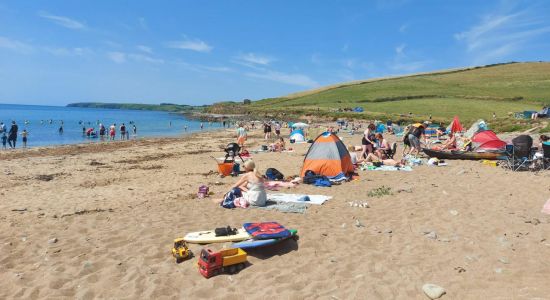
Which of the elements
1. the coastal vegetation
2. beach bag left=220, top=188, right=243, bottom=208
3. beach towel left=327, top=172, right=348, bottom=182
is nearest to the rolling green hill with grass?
the coastal vegetation

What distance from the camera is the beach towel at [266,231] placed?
20.6 ft

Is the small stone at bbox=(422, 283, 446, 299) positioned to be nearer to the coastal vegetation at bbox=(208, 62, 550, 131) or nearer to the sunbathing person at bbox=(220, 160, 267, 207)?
the sunbathing person at bbox=(220, 160, 267, 207)

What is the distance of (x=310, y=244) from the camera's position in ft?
21.3

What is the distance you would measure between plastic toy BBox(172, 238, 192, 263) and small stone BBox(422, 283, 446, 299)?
3.36 m

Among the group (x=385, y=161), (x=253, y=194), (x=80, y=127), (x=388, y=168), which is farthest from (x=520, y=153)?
(x=80, y=127)

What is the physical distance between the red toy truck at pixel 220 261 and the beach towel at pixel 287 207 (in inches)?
113

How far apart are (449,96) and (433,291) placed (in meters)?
77.5

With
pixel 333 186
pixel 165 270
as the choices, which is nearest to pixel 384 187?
pixel 333 186

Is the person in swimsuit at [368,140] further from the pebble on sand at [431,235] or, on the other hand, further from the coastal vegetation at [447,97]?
the coastal vegetation at [447,97]

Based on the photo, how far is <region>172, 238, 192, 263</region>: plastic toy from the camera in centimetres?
584

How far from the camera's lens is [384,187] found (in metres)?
11.0

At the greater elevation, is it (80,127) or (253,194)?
(253,194)

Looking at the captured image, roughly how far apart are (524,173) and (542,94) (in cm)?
7195

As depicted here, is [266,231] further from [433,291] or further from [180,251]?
[433,291]
